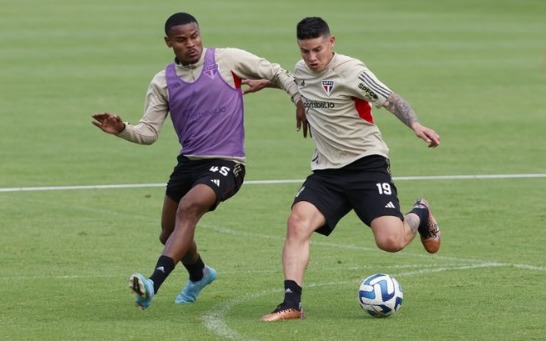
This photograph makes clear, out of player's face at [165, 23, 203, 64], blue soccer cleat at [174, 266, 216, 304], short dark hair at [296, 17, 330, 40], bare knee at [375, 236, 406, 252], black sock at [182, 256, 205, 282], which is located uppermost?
short dark hair at [296, 17, 330, 40]

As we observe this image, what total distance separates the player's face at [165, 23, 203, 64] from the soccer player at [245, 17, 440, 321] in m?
0.83

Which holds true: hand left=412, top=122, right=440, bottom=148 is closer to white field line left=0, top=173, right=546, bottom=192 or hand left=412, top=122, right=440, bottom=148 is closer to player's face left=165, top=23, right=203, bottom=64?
player's face left=165, top=23, right=203, bottom=64

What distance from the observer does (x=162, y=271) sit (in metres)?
11.0

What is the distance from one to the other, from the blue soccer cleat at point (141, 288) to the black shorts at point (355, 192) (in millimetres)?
1403

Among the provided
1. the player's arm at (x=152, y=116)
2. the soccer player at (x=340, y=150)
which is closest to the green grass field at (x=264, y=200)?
the soccer player at (x=340, y=150)

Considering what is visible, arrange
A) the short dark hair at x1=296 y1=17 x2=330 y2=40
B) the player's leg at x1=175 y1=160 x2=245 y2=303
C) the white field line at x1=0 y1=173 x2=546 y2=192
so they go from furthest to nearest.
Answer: the white field line at x1=0 y1=173 x2=546 y2=192
the player's leg at x1=175 y1=160 x2=245 y2=303
the short dark hair at x1=296 y1=17 x2=330 y2=40

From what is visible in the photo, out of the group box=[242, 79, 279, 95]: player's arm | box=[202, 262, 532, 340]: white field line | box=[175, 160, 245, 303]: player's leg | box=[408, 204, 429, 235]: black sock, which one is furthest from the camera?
box=[408, 204, 429, 235]: black sock

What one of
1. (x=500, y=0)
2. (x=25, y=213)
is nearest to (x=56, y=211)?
(x=25, y=213)

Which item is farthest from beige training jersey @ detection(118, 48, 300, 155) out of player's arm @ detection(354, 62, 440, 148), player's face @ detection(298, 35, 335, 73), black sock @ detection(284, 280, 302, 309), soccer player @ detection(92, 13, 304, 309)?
black sock @ detection(284, 280, 302, 309)

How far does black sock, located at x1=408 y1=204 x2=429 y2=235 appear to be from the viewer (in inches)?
474

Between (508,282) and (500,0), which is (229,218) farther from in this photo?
(500,0)

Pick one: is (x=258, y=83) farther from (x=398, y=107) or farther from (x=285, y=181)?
(x=285, y=181)

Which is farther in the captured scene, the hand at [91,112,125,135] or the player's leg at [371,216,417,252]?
the hand at [91,112,125,135]

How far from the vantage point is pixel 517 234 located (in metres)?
15.3
